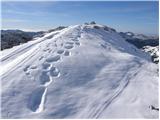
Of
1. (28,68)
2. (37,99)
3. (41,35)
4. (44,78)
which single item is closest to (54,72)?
(44,78)

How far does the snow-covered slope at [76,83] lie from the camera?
1166 cm

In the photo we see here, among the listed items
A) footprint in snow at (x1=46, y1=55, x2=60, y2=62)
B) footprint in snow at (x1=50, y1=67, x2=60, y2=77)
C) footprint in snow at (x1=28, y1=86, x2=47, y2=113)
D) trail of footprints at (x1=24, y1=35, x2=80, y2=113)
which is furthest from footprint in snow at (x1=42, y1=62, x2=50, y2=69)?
footprint in snow at (x1=28, y1=86, x2=47, y2=113)

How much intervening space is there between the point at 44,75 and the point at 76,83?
1.80 m

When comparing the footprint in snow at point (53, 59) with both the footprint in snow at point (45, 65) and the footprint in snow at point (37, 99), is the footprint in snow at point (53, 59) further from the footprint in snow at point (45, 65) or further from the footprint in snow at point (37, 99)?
the footprint in snow at point (37, 99)

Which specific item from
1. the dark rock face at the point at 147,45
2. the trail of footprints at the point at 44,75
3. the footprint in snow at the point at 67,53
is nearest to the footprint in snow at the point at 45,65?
the trail of footprints at the point at 44,75

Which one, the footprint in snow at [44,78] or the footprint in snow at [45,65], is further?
the footprint in snow at [45,65]

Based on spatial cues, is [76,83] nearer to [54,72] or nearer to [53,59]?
[54,72]

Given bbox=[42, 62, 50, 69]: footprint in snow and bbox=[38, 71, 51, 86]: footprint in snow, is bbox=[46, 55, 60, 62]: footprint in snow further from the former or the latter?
bbox=[38, 71, 51, 86]: footprint in snow

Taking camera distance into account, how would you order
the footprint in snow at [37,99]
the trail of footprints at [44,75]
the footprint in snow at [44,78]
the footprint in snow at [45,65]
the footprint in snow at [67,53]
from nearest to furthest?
the footprint in snow at [37,99]
the trail of footprints at [44,75]
the footprint in snow at [44,78]
the footprint in snow at [45,65]
the footprint in snow at [67,53]

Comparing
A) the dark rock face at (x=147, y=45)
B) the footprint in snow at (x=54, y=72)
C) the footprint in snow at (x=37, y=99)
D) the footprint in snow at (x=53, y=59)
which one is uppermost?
the footprint in snow at (x=53, y=59)

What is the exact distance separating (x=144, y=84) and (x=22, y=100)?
5.93 m

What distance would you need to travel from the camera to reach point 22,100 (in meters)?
12.2

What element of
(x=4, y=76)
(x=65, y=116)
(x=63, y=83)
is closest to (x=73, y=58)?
(x=63, y=83)

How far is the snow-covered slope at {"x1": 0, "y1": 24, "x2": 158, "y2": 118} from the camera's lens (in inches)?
459
